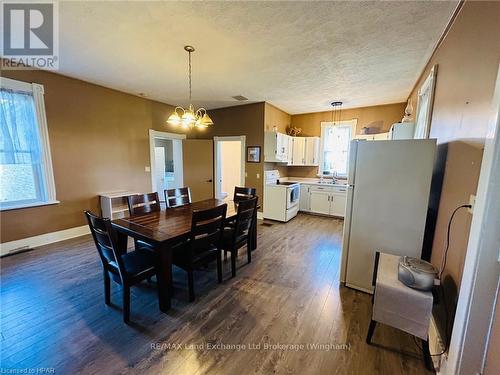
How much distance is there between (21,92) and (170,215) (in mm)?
2980

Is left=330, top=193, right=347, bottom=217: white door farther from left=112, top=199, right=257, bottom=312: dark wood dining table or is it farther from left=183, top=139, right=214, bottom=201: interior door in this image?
left=112, top=199, right=257, bottom=312: dark wood dining table

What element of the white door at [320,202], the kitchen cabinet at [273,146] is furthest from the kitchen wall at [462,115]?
the white door at [320,202]

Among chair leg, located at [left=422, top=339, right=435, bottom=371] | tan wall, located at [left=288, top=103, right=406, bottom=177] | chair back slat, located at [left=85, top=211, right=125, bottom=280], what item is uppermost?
tan wall, located at [left=288, top=103, right=406, bottom=177]

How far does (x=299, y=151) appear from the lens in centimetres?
569

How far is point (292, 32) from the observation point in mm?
2129

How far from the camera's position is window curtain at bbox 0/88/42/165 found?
2.86 metres

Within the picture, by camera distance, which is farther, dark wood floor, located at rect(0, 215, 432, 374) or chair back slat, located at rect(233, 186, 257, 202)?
chair back slat, located at rect(233, 186, 257, 202)

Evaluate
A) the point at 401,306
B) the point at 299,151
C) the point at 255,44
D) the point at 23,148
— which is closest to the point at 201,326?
the point at 401,306

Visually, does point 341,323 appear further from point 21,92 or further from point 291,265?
point 21,92

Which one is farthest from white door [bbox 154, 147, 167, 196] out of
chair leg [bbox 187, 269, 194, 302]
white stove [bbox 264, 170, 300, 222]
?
chair leg [bbox 187, 269, 194, 302]

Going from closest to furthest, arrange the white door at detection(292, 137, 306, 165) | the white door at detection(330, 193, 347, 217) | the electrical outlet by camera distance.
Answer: the electrical outlet → the white door at detection(330, 193, 347, 217) → the white door at detection(292, 137, 306, 165)

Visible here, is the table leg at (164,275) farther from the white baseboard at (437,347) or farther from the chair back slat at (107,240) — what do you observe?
the white baseboard at (437,347)

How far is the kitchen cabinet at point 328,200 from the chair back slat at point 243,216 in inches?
121

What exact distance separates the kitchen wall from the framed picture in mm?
3319
